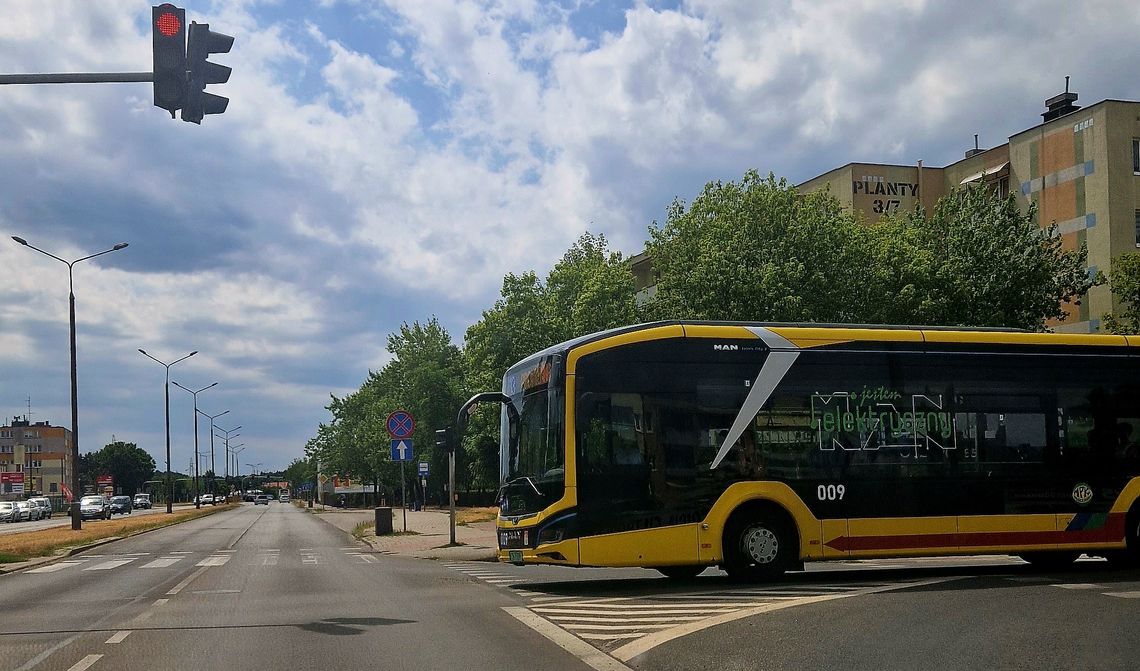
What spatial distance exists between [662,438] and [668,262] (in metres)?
29.2

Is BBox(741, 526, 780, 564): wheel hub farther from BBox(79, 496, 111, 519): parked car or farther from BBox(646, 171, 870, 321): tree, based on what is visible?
BBox(79, 496, 111, 519): parked car

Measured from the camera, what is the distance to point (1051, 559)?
17.8 metres

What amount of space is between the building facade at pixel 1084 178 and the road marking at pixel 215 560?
29.7 m

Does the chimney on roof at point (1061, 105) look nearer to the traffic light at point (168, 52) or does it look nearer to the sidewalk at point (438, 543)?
the sidewalk at point (438, 543)

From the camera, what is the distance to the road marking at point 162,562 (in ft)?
77.2

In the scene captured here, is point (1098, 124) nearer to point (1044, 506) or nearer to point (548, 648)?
point (1044, 506)

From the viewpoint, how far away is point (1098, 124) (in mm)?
47750

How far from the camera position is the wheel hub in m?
15.1

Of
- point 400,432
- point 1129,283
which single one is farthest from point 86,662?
point 1129,283

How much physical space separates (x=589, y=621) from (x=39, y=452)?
655 feet

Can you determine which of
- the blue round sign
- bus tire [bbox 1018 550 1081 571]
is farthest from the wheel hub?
the blue round sign

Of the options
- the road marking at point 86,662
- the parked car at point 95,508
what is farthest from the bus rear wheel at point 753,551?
the parked car at point 95,508

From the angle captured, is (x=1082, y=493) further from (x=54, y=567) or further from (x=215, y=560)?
(x=54, y=567)

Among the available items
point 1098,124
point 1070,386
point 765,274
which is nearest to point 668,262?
point 765,274
